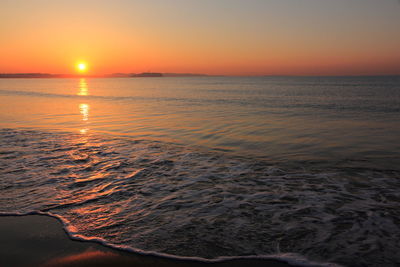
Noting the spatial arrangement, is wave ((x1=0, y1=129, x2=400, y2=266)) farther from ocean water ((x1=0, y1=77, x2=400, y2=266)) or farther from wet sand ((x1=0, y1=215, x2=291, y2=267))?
wet sand ((x1=0, y1=215, x2=291, y2=267))

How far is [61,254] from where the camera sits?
4.20 meters

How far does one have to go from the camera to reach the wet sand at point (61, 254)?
4023mm

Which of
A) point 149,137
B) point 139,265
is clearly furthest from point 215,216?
point 149,137

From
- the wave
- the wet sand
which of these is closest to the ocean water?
the wave

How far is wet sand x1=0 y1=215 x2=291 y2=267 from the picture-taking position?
402 cm

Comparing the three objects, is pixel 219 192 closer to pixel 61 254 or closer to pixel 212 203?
pixel 212 203

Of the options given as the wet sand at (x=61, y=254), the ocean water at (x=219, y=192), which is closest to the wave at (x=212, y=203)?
the ocean water at (x=219, y=192)

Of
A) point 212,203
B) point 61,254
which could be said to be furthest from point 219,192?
point 61,254

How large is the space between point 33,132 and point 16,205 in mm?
11008

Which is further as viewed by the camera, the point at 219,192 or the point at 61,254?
the point at 219,192

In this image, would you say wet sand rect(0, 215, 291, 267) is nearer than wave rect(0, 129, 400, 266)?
Yes

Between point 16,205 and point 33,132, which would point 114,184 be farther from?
point 33,132

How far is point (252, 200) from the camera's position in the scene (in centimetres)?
636

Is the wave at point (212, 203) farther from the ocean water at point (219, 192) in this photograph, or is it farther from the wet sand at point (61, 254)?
the wet sand at point (61, 254)
